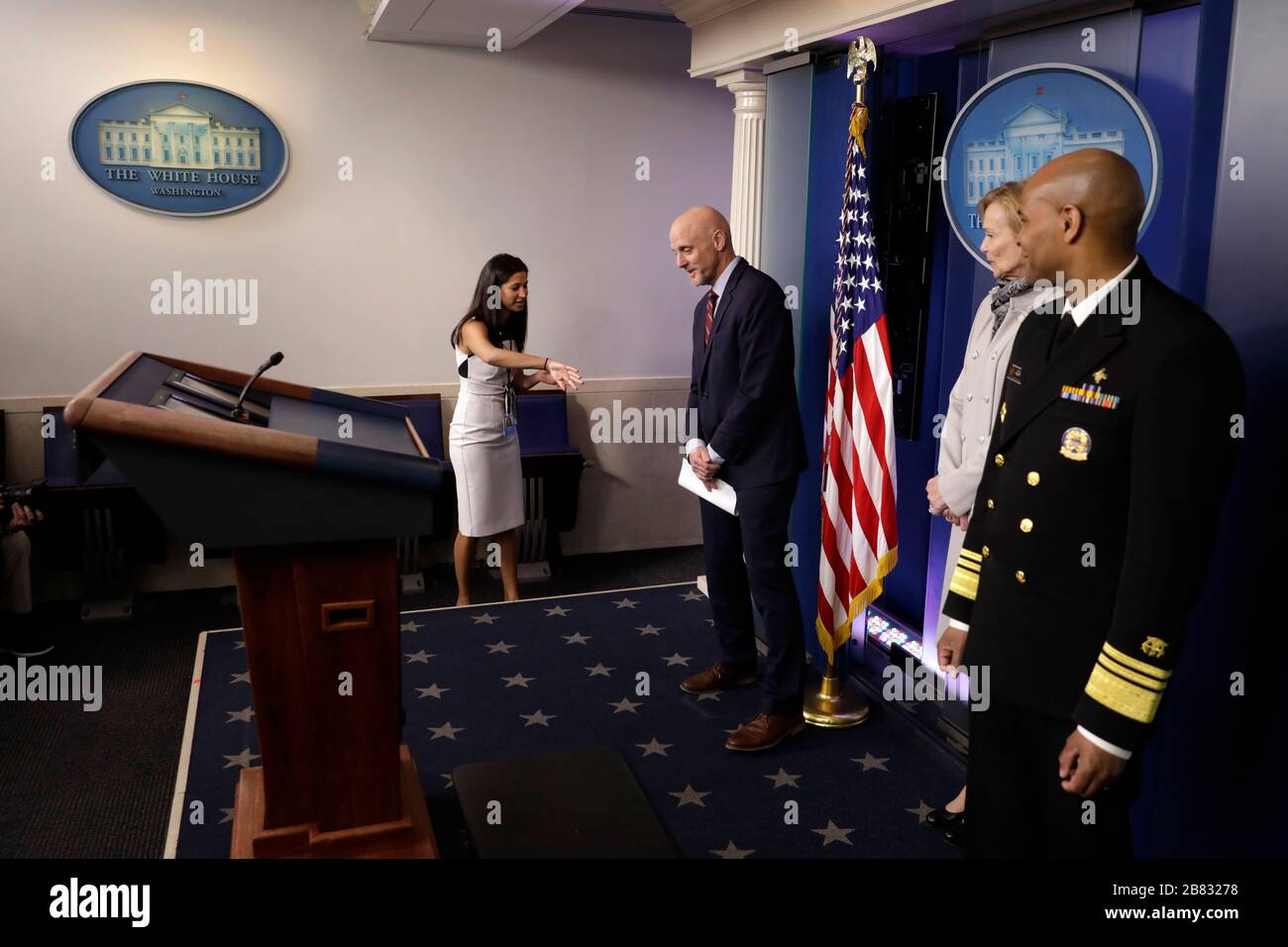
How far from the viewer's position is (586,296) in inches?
235

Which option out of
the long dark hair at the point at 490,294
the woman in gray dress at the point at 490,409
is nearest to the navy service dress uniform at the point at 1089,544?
the woman in gray dress at the point at 490,409

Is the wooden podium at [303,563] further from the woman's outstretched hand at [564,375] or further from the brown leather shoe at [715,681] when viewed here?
the brown leather shoe at [715,681]

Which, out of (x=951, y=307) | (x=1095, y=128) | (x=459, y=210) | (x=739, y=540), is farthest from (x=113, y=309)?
(x=1095, y=128)

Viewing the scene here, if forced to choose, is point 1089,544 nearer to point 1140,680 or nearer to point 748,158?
point 1140,680

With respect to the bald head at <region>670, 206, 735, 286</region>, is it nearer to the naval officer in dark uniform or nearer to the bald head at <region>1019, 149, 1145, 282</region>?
the naval officer in dark uniform

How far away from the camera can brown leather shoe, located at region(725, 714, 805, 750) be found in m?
3.48

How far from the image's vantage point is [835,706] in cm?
373

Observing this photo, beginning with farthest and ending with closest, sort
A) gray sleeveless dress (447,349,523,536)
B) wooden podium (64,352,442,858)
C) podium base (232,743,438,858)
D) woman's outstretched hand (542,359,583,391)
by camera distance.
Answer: gray sleeveless dress (447,349,523,536), woman's outstretched hand (542,359,583,391), podium base (232,743,438,858), wooden podium (64,352,442,858)

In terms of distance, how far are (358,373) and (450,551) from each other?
107 cm

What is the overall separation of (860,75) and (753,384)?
1.06 meters

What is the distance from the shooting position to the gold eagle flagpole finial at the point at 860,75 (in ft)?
11.2

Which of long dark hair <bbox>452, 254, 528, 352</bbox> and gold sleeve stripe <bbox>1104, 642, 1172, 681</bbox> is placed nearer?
gold sleeve stripe <bbox>1104, 642, 1172, 681</bbox>

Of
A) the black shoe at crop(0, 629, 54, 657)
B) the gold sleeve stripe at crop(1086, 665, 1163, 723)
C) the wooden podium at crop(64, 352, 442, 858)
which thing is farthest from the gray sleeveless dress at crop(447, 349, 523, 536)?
the gold sleeve stripe at crop(1086, 665, 1163, 723)

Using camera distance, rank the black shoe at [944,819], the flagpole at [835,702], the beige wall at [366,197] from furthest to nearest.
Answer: the beige wall at [366,197], the flagpole at [835,702], the black shoe at [944,819]
